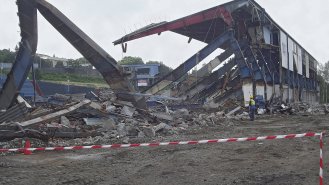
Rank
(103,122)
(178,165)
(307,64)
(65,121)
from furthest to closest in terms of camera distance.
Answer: (307,64) < (103,122) < (65,121) < (178,165)

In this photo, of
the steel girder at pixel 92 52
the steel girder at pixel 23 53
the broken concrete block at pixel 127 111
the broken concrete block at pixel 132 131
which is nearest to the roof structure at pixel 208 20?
the steel girder at pixel 92 52

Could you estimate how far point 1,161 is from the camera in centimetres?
831

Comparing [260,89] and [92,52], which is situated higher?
[92,52]

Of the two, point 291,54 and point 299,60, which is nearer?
point 291,54

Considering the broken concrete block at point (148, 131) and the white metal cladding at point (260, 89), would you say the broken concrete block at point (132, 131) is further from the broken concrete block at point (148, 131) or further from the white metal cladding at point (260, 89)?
the white metal cladding at point (260, 89)

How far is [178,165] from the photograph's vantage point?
24.7 feet

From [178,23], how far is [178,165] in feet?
63.9

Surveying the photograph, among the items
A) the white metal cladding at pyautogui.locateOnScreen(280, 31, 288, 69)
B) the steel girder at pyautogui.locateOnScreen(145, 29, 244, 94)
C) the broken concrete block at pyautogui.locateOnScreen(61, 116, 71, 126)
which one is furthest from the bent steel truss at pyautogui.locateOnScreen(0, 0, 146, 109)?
the white metal cladding at pyautogui.locateOnScreen(280, 31, 288, 69)

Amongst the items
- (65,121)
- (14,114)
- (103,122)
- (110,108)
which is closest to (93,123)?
(103,122)

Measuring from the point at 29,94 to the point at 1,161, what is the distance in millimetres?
23545

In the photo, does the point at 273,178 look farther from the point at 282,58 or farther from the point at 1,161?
the point at 282,58

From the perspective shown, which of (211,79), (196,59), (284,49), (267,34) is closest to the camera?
(196,59)

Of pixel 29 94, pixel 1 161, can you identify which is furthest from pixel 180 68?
pixel 1 161

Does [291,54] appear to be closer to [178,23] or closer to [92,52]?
[178,23]
